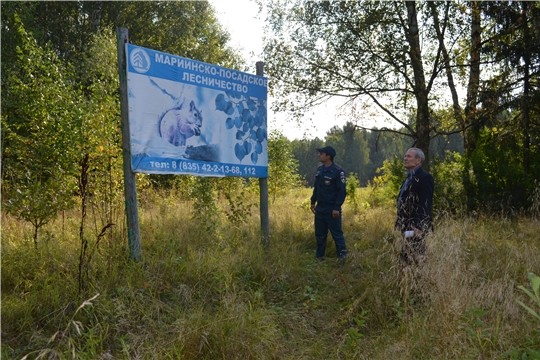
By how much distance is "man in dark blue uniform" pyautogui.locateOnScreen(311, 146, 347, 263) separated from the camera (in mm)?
6789

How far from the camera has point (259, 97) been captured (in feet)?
23.4

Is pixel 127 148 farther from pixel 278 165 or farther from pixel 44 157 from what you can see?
pixel 278 165

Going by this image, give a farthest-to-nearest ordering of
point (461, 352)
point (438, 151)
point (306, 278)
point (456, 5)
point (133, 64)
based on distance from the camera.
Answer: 1. point (438, 151)
2. point (456, 5)
3. point (306, 278)
4. point (133, 64)
5. point (461, 352)

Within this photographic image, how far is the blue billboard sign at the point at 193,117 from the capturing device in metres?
5.38

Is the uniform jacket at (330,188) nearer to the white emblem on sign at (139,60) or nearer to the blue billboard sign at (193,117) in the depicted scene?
the blue billboard sign at (193,117)

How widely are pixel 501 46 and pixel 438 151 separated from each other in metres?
3.03

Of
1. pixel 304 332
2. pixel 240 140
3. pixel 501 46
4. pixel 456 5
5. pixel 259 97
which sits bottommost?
pixel 304 332

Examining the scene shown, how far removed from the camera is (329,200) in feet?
22.6

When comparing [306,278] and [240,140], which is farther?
[240,140]

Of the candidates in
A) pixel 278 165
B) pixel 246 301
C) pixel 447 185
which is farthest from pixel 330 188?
pixel 278 165

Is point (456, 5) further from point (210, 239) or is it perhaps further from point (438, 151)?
point (210, 239)

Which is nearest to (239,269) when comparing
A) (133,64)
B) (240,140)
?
(240,140)

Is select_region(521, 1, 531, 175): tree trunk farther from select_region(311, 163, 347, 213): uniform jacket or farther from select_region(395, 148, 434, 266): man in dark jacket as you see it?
select_region(395, 148, 434, 266): man in dark jacket

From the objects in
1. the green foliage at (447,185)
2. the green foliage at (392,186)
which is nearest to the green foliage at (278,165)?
the green foliage at (392,186)
